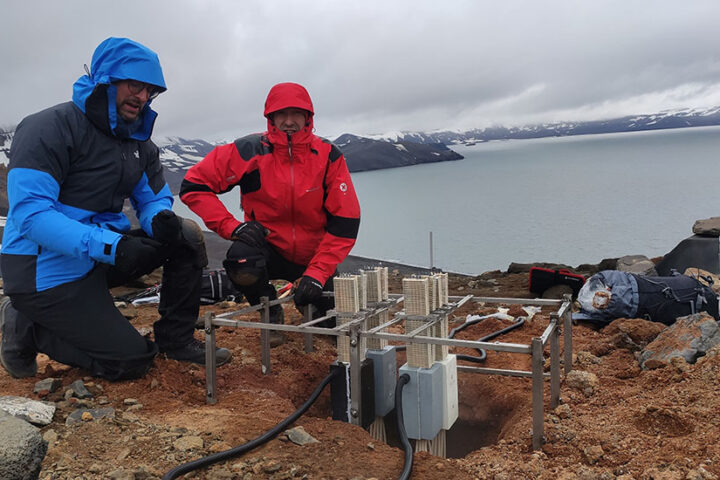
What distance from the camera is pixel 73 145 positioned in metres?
2.63

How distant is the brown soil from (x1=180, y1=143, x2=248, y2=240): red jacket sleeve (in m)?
0.93

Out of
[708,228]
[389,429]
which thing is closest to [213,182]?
[389,429]

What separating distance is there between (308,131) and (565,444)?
2.30 meters

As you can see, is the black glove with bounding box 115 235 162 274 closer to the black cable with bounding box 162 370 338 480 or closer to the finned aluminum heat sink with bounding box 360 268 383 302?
the black cable with bounding box 162 370 338 480

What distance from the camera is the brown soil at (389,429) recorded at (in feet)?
6.60

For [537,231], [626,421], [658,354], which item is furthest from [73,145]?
[537,231]

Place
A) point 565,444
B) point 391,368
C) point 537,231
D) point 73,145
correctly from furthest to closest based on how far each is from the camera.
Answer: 1. point 537,231
2. point 391,368
3. point 73,145
4. point 565,444

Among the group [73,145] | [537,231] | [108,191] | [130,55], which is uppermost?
[130,55]

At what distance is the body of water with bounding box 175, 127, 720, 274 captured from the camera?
10609mm

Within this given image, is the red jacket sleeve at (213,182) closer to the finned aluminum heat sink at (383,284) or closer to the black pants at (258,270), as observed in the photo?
the black pants at (258,270)

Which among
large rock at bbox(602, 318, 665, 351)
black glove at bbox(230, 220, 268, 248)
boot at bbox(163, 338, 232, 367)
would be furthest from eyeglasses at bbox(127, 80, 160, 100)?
large rock at bbox(602, 318, 665, 351)

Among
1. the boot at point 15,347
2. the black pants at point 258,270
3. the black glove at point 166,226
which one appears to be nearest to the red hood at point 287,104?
the black pants at point 258,270

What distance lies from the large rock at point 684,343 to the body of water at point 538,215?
601 cm

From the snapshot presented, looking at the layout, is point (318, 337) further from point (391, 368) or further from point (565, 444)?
point (565, 444)
